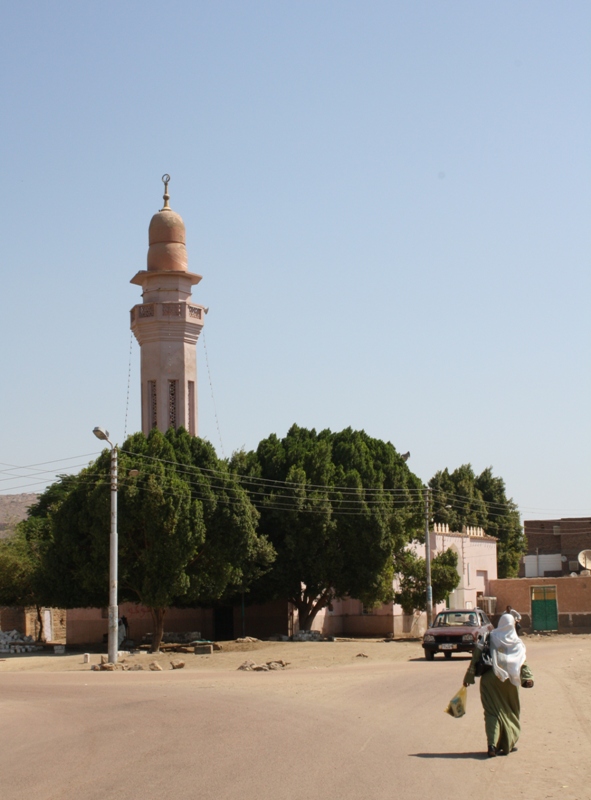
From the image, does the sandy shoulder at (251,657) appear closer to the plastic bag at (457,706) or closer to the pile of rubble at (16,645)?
the pile of rubble at (16,645)

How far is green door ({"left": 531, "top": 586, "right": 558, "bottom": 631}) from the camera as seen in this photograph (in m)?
48.0

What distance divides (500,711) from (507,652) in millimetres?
628

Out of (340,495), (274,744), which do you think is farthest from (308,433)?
(274,744)

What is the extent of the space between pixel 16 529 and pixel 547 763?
4593 cm

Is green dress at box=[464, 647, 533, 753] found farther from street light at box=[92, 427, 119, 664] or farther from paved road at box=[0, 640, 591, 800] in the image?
street light at box=[92, 427, 119, 664]

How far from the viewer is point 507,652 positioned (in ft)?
36.2

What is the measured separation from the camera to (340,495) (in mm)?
43844

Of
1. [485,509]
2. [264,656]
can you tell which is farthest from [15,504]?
[264,656]

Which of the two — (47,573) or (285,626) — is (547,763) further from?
(285,626)

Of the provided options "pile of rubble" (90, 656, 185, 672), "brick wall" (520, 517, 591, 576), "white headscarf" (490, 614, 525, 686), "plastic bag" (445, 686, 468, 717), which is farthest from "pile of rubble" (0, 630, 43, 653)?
"brick wall" (520, 517, 591, 576)

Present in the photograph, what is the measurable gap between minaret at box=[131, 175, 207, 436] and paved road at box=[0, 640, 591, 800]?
85.5 ft

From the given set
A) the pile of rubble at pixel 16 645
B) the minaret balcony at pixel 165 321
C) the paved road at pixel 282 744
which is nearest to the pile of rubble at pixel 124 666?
the paved road at pixel 282 744

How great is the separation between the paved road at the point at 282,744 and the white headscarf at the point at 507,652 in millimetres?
837

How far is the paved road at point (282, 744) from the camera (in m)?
9.01
